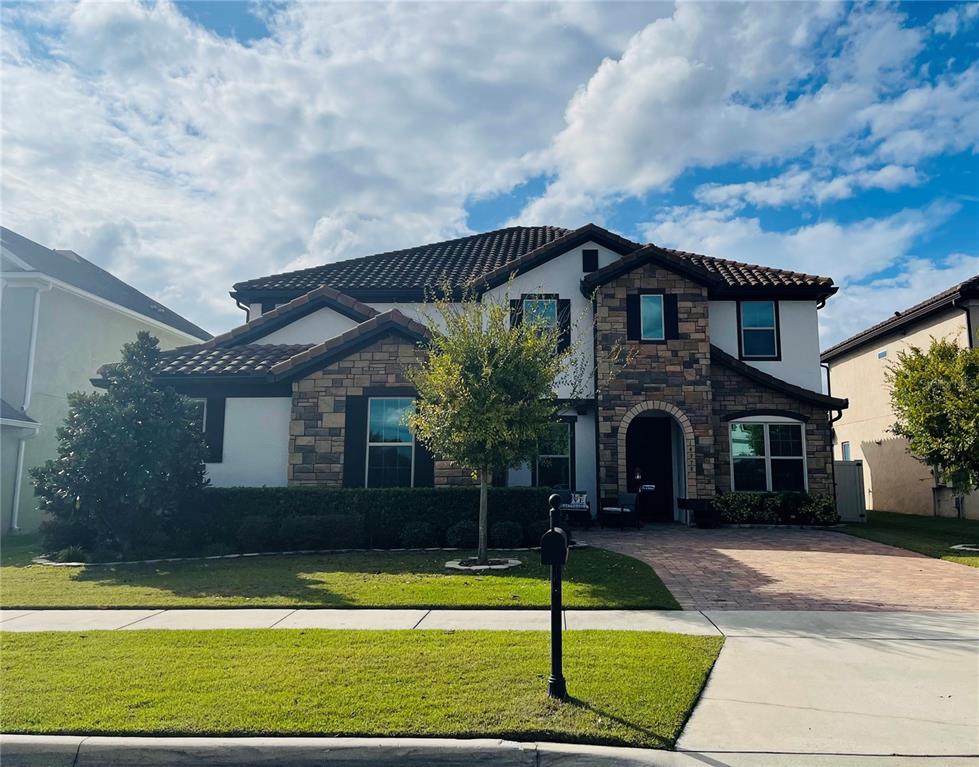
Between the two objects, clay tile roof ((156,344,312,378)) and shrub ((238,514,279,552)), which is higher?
clay tile roof ((156,344,312,378))

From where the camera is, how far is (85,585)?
10148 mm

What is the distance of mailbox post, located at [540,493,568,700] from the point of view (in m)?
5.05

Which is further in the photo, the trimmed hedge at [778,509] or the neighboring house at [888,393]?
the neighboring house at [888,393]

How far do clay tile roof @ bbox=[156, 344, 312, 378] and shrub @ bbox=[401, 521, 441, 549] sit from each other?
492 centimetres

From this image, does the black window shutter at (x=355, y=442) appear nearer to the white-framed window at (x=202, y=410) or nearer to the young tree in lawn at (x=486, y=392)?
the young tree in lawn at (x=486, y=392)

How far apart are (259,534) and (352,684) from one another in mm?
8267

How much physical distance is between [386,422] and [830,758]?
36.6 ft

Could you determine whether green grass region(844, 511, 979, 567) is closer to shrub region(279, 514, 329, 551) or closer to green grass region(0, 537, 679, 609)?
green grass region(0, 537, 679, 609)

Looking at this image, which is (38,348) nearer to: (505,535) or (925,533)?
(505,535)

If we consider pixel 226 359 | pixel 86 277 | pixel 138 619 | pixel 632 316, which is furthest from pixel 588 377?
pixel 86 277

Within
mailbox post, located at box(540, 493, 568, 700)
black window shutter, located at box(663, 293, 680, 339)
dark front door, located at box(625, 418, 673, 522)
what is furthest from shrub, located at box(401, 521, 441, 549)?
black window shutter, located at box(663, 293, 680, 339)

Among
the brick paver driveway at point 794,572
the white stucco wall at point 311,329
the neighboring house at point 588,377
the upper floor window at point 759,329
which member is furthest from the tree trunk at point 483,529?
the upper floor window at point 759,329

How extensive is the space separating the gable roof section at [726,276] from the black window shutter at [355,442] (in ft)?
25.6

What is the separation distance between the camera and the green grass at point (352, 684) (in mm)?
4578
